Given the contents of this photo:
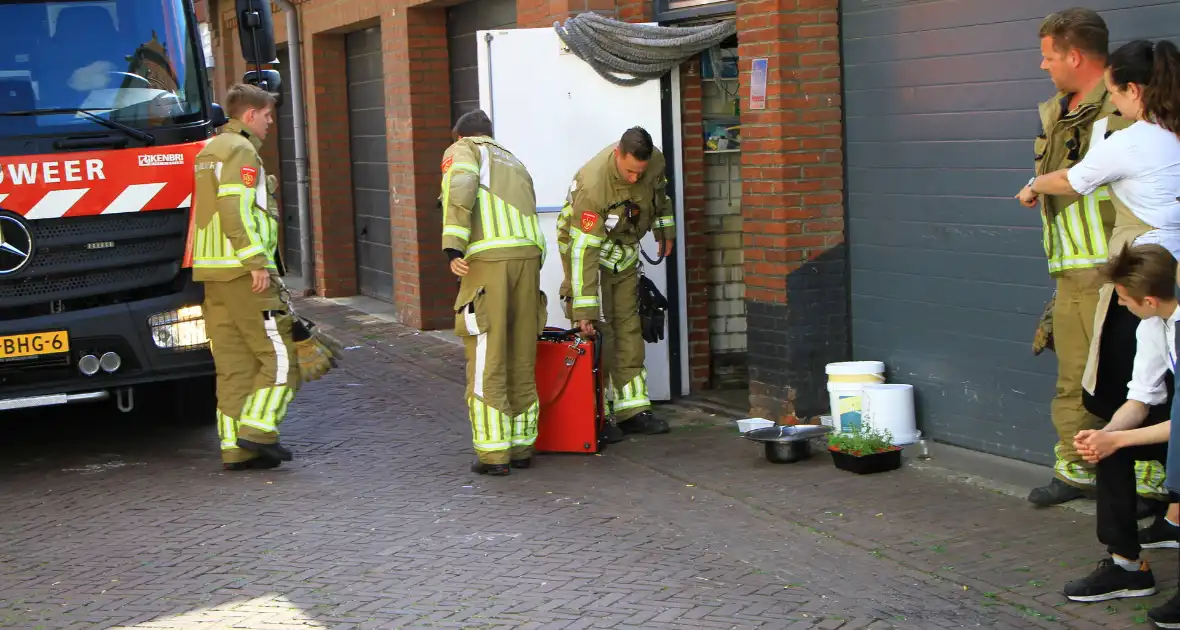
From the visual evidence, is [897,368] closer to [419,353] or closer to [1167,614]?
[1167,614]

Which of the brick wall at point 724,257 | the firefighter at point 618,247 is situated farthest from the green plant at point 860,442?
the brick wall at point 724,257

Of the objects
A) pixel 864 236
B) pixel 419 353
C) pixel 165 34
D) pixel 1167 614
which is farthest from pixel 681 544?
pixel 419 353

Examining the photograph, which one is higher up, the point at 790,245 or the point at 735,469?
the point at 790,245

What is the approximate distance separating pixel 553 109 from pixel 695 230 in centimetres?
123

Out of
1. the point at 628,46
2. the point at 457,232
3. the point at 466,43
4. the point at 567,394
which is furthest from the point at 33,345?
the point at 466,43

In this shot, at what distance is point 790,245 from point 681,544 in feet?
8.36

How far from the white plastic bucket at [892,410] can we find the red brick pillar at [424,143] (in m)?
6.47

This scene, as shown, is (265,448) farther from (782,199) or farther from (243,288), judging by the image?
(782,199)

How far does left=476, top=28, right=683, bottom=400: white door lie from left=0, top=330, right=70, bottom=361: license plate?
2.98 m

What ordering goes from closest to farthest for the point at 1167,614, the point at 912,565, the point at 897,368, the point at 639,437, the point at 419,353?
the point at 1167,614, the point at 912,565, the point at 897,368, the point at 639,437, the point at 419,353

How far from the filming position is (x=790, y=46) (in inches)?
328

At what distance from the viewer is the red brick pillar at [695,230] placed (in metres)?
9.66

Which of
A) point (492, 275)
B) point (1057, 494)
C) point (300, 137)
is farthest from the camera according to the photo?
point (300, 137)

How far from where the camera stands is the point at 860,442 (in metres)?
7.55
